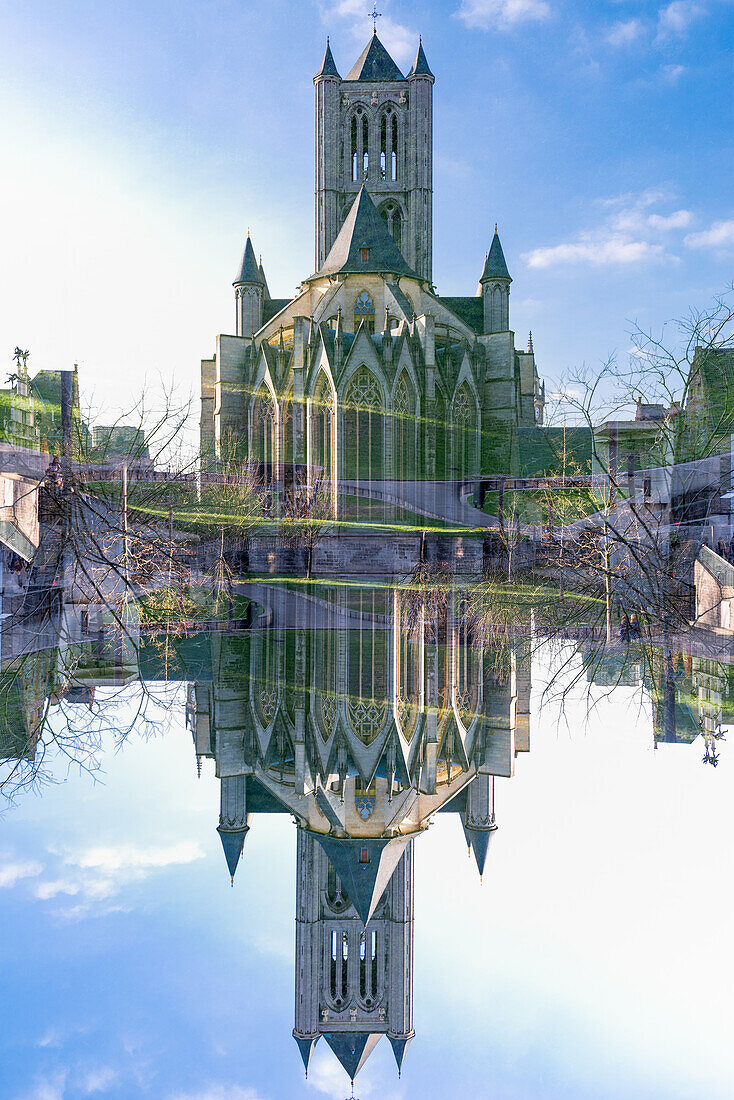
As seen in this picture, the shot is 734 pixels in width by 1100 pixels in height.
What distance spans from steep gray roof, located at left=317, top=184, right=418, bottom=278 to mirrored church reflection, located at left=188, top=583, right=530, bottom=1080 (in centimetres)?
2506

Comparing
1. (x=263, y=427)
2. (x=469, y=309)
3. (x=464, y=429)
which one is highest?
(x=469, y=309)

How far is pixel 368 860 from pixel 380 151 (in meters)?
38.0

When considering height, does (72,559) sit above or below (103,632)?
above

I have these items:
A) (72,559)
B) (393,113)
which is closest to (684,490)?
(72,559)

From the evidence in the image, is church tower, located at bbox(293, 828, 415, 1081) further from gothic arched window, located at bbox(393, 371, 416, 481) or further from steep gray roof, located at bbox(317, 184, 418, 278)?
steep gray roof, located at bbox(317, 184, 418, 278)

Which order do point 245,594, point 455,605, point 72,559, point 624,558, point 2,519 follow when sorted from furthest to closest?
1. point 245,594
2. point 455,605
3. point 624,558
4. point 72,559
5. point 2,519

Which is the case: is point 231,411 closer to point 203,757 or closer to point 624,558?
point 624,558

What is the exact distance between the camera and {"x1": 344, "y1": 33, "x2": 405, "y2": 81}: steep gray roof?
3644 centimetres

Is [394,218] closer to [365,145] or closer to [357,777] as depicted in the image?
[365,145]

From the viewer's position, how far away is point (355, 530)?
74.9 ft

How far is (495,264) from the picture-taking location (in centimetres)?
3127

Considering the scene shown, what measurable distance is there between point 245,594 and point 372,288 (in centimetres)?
1831

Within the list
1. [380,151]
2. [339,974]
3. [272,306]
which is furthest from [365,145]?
[339,974]

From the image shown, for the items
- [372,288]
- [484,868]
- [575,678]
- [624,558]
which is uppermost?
[372,288]
